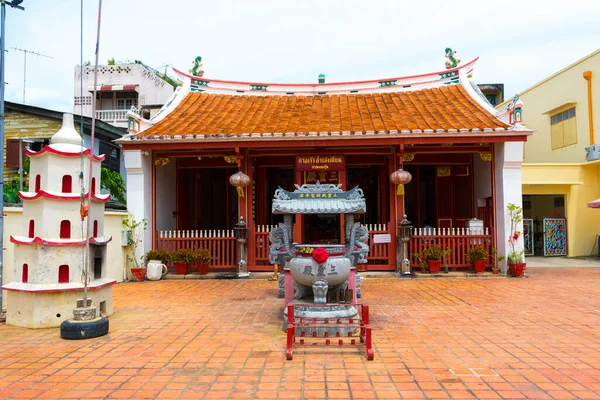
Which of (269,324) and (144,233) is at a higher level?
(144,233)

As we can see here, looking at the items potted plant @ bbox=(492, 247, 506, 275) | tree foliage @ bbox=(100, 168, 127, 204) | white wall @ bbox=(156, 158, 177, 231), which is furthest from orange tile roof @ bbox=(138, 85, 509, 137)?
tree foliage @ bbox=(100, 168, 127, 204)

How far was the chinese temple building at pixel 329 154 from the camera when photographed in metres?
9.91

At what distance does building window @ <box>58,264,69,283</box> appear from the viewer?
600 cm

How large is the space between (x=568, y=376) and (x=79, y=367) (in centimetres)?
464

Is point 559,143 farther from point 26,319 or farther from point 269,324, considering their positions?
point 26,319

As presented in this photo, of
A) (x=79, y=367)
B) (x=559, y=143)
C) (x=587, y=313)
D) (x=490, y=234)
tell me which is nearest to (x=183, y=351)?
(x=79, y=367)

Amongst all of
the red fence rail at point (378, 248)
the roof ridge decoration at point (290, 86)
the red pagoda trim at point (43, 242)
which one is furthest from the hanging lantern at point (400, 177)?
the red pagoda trim at point (43, 242)

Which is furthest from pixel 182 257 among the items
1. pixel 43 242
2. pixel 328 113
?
pixel 328 113

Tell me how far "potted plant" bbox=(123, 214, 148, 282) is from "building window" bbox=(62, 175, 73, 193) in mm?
4001

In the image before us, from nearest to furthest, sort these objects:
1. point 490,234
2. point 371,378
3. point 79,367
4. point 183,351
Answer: point 371,378 → point 79,367 → point 183,351 → point 490,234

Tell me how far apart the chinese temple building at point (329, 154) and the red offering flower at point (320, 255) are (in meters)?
1.72

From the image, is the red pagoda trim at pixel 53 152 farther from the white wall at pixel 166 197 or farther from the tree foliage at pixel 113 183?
the tree foliage at pixel 113 183

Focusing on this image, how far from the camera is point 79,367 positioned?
4215 mm

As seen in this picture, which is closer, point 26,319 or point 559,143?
point 26,319
